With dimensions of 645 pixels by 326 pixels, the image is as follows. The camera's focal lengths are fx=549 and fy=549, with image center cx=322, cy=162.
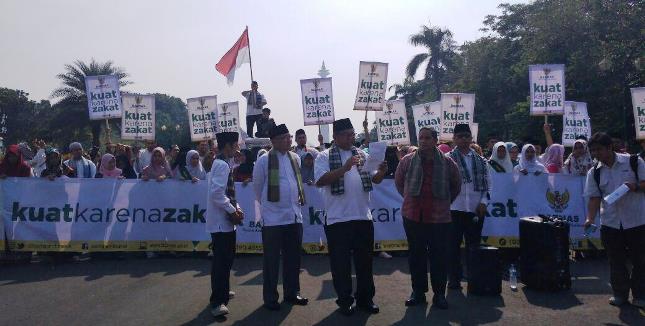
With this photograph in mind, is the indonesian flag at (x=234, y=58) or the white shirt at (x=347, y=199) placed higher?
the indonesian flag at (x=234, y=58)

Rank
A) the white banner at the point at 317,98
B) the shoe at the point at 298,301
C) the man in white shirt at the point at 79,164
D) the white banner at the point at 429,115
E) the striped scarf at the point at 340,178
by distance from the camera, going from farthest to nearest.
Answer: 1. the white banner at the point at 429,115
2. the white banner at the point at 317,98
3. the man in white shirt at the point at 79,164
4. the shoe at the point at 298,301
5. the striped scarf at the point at 340,178

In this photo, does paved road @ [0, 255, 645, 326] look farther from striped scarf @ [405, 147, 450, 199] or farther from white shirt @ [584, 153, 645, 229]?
striped scarf @ [405, 147, 450, 199]

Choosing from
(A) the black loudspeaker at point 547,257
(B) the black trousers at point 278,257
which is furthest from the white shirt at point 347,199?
(A) the black loudspeaker at point 547,257

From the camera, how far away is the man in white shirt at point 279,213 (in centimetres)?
620

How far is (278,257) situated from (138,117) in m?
8.26

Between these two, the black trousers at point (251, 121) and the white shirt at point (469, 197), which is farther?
the black trousers at point (251, 121)

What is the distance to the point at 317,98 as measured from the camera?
1323 centimetres

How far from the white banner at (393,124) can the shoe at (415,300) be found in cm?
851

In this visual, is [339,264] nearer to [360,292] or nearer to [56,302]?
[360,292]

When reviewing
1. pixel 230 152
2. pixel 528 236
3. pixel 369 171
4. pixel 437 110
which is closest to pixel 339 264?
pixel 369 171

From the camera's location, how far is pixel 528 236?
7203 millimetres

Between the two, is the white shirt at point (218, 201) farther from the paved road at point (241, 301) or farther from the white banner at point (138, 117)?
the white banner at point (138, 117)

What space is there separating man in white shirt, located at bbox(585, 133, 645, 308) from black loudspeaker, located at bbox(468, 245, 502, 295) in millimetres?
→ 1176

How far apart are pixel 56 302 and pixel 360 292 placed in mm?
3747
